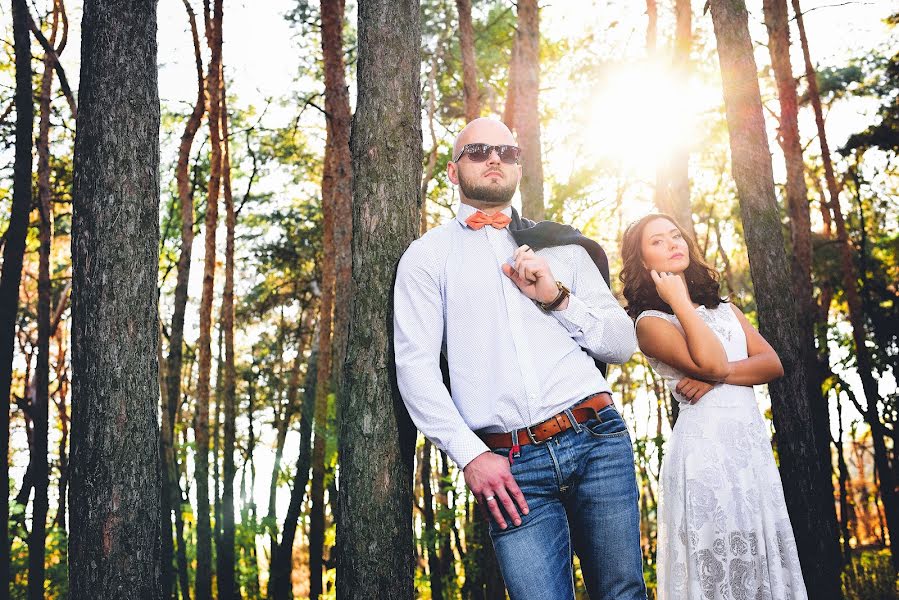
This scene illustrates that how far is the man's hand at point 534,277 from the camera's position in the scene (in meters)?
2.52

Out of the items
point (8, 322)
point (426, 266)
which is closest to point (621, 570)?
point (426, 266)

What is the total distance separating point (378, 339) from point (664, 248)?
156 cm

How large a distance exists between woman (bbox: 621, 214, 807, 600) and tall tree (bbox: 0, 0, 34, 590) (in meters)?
6.35

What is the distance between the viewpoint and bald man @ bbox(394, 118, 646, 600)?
231 cm

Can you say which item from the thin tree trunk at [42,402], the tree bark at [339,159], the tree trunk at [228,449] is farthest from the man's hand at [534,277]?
the tree trunk at [228,449]

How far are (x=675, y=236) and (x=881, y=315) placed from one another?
37.8 ft

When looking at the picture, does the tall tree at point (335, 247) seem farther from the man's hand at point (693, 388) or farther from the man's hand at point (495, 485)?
the man's hand at point (495, 485)

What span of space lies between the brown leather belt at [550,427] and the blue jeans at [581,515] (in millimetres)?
23

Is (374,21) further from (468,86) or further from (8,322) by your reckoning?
(468,86)

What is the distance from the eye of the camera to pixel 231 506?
1145 centimetres

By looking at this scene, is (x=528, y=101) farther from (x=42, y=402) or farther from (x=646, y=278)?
(x=42, y=402)

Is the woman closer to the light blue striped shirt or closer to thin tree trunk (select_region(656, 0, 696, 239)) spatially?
the light blue striped shirt

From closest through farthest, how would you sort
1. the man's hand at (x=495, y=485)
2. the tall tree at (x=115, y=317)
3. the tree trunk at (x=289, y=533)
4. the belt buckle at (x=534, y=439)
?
the man's hand at (x=495, y=485)
the belt buckle at (x=534, y=439)
the tall tree at (x=115, y=317)
the tree trunk at (x=289, y=533)

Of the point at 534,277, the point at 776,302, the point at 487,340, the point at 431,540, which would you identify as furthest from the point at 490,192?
the point at 431,540
